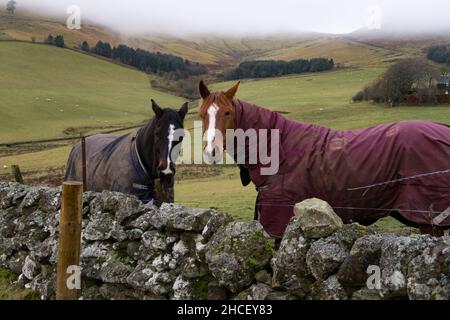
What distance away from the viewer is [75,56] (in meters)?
122

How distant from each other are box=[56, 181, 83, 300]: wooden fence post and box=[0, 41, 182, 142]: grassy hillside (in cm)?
5422

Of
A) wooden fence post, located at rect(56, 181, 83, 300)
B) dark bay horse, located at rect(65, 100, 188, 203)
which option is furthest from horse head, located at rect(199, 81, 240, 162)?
wooden fence post, located at rect(56, 181, 83, 300)

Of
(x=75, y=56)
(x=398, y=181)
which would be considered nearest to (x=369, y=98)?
(x=398, y=181)

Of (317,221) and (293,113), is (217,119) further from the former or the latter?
(293,113)

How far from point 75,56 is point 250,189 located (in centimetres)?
11274

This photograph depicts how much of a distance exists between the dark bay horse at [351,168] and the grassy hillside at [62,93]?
54043mm

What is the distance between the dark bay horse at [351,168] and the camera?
215 inches

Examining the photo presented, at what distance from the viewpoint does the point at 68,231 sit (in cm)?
478

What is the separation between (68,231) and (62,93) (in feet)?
304

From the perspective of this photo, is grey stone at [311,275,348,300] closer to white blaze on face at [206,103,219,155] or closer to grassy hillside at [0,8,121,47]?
white blaze on face at [206,103,219,155]

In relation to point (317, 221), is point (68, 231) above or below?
below

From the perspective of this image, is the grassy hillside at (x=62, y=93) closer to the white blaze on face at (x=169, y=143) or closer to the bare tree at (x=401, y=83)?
the bare tree at (x=401, y=83)

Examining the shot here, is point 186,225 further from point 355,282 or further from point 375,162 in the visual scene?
point 375,162

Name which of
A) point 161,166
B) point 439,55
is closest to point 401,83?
point 161,166
